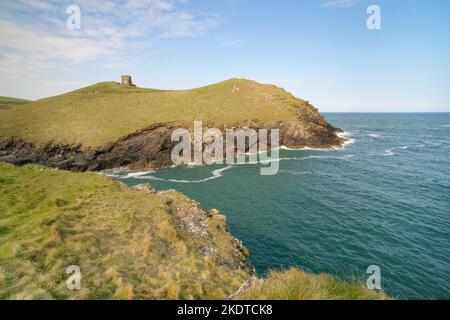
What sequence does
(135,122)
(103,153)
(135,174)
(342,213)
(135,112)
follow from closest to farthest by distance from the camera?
(342,213) → (135,174) → (103,153) → (135,122) → (135,112)

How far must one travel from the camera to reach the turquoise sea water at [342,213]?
22.3 meters

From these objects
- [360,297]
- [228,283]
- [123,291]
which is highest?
[360,297]

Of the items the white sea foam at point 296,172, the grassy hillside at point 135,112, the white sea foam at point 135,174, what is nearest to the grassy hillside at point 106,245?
the white sea foam at point 135,174

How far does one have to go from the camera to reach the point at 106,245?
14.8 meters

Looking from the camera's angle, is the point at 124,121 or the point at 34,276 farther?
the point at 124,121

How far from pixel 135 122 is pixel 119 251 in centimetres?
6638

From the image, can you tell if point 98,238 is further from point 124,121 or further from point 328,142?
point 328,142

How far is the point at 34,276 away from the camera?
34.2ft

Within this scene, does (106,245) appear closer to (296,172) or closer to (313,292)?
(313,292)

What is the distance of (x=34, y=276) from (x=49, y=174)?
20.5 meters

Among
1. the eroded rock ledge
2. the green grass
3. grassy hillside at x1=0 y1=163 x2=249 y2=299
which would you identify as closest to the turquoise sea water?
grassy hillside at x1=0 y1=163 x2=249 y2=299

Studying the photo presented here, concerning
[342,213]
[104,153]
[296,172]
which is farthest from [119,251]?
[104,153]
